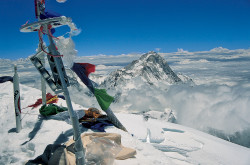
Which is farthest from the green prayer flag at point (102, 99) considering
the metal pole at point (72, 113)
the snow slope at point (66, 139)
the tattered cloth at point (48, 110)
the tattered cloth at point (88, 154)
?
the tattered cloth at point (48, 110)

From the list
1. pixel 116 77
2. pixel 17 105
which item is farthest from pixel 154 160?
pixel 116 77

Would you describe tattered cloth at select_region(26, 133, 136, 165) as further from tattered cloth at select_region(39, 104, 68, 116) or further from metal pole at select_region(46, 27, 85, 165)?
tattered cloth at select_region(39, 104, 68, 116)

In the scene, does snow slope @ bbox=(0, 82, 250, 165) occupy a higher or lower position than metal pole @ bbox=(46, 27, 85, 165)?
lower

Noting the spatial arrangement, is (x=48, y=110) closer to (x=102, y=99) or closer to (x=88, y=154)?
(x=102, y=99)

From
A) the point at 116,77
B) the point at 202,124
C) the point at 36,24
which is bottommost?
the point at 202,124

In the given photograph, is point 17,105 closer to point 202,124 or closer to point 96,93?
point 96,93

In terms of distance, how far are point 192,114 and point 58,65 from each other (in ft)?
355

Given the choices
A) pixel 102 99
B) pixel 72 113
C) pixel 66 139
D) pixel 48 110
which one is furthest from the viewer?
pixel 48 110

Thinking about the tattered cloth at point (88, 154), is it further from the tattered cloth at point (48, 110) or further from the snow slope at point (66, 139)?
the tattered cloth at point (48, 110)

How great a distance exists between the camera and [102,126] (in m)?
5.93

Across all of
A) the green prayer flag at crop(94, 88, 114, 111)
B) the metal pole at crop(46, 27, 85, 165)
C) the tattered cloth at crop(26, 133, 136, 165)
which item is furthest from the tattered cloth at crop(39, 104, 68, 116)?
the metal pole at crop(46, 27, 85, 165)

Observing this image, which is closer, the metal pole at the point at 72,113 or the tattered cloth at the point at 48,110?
the metal pole at the point at 72,113

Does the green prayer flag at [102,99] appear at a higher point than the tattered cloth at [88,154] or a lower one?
higher

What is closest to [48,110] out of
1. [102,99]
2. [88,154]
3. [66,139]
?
[66,139]
